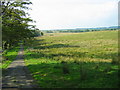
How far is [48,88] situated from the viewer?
393 inches

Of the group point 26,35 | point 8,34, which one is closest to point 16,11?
point 26,35

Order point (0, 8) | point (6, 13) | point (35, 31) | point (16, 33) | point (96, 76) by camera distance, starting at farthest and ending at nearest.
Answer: point (35, 31), point (6, 13), point (0, 8), point (16, 33), point (96, 76)

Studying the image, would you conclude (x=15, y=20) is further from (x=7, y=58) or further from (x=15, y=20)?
(x=7, y=58)

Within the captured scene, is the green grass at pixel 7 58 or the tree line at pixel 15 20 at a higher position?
the tree line at pixel 15 20

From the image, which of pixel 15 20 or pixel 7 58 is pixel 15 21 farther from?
pixel 7 58

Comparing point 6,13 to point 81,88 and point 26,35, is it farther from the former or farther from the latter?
point 81,88

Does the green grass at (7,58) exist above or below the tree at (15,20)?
below

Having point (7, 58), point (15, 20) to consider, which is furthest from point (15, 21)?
point (7, 58)

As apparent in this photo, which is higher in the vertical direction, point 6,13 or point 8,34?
point 6,13

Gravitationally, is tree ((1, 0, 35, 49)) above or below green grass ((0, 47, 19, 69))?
above

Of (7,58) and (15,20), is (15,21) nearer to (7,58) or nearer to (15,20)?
(15,20)

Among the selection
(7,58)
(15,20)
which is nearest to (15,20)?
(15,20)

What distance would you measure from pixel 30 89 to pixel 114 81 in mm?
4088

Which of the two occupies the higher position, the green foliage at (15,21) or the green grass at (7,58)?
the green foliage at (15,21)
